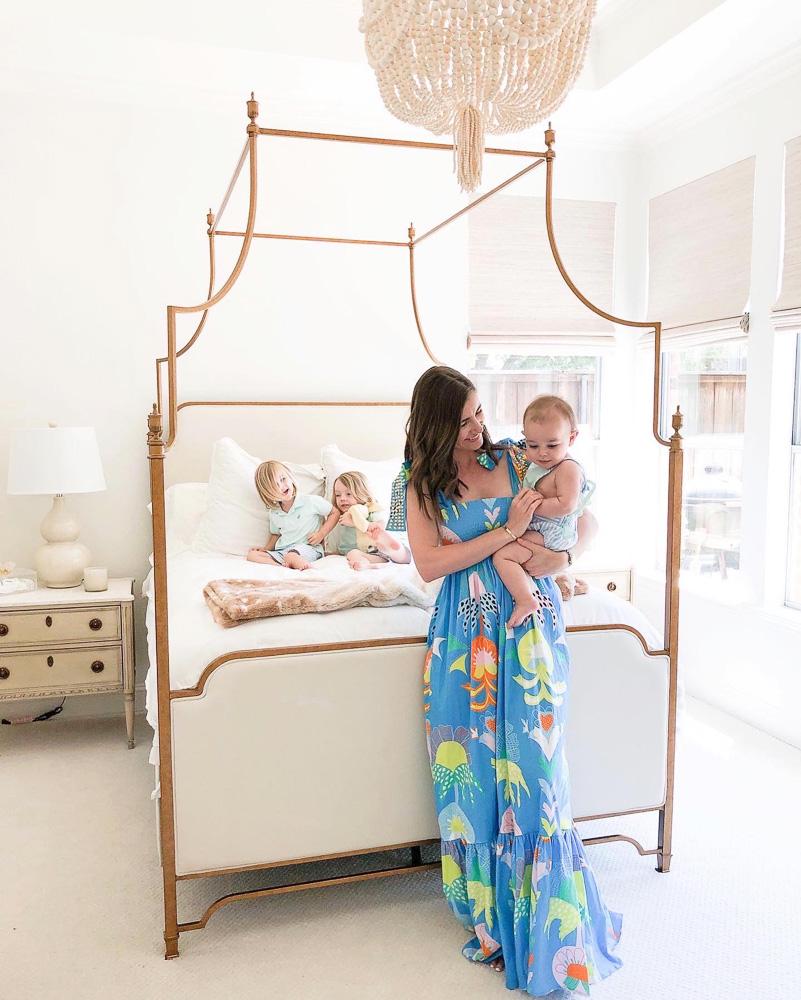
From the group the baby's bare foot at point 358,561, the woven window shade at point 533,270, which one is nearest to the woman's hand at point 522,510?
the baby's bare foot at point 358,561

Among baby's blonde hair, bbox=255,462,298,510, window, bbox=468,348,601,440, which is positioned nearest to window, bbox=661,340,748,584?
window, bbox=468,348,601,440

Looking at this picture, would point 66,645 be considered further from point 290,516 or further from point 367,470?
point 367,470

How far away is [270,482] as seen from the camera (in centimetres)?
337

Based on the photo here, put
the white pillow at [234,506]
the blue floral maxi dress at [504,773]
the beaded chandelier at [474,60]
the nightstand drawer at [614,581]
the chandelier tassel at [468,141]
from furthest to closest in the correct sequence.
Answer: the nightstand drawer at [614,581] → the white pillow at [234,506] → the blue floral maxi dress at [504,773] → the chandelier tassel at [468,141] → the beaded chandelier at [474,60]

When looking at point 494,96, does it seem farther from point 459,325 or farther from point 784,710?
point 784,710

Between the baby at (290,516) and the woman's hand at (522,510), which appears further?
the baby at (290,516)

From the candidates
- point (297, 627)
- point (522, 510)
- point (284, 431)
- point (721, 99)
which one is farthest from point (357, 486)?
point (721, 99)

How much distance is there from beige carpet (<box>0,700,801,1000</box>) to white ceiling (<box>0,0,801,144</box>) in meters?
2.72

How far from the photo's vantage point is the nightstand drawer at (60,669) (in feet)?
10.9

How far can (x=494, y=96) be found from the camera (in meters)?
1.77

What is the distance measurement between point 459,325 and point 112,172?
1.70 meters

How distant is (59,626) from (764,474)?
290 centimetres

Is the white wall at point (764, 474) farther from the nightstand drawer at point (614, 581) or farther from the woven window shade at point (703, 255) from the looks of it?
the nightstand drawer at point (614, 581)

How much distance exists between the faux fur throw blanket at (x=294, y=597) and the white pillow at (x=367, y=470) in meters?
1.12
